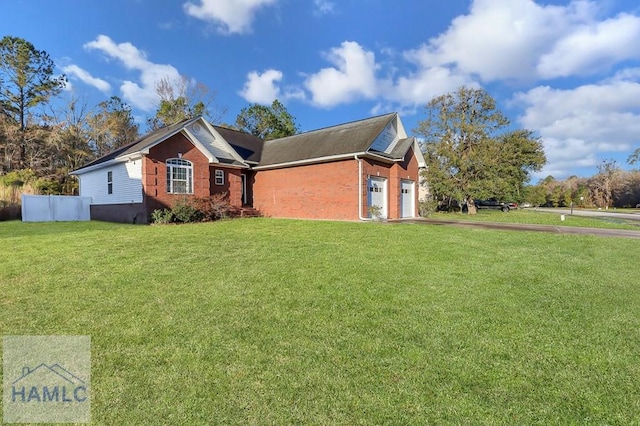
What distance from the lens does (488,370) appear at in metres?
3.01

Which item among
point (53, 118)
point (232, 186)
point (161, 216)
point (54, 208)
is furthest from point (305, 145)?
point (53, 118)

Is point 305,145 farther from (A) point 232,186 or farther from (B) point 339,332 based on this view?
(B) point 339,332

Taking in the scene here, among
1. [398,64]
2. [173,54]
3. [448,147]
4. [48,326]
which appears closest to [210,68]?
[173,54]

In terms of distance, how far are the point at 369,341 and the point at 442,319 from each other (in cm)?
124

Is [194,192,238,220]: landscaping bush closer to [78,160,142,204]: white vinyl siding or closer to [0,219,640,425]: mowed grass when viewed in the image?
[78,160,142,204]: white vinyl siding

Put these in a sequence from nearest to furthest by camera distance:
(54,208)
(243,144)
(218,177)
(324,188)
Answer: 1. (324,188)
2. (54,208)
3. (218,177)
4. (243,144)

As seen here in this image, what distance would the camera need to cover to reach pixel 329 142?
18.6 meters

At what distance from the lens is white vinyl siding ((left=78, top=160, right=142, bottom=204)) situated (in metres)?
15.9

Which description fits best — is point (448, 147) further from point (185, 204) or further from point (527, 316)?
point (527, 316)

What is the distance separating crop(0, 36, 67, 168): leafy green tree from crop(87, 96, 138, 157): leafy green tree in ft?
13.8

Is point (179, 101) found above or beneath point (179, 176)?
above

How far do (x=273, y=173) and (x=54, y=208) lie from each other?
13.1 m

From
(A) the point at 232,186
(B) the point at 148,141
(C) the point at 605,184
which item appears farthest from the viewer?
(C) the point at 605,184

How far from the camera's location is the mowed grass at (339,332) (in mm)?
2500
